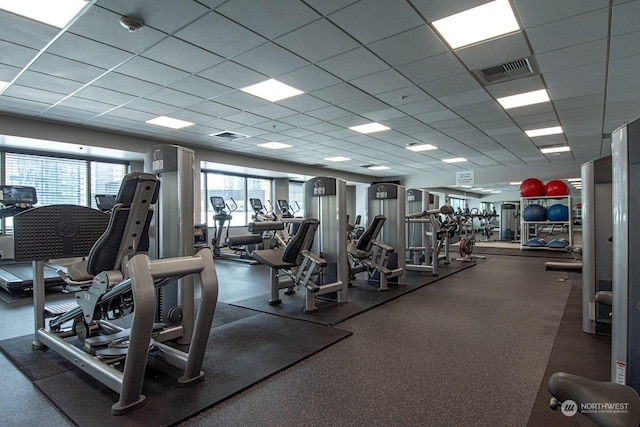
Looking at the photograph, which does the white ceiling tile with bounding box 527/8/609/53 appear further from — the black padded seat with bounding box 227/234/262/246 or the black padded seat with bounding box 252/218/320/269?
the black padded seat with bounding box 227/234/262/246

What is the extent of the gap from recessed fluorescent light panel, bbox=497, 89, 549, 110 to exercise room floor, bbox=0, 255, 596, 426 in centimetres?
287

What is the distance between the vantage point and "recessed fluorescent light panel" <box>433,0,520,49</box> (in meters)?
2.91

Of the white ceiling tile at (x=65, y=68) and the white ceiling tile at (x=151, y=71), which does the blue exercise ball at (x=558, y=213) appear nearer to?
the white ceiling tile at (x=151, y=71)

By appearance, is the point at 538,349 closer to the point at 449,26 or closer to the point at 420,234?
the point at 449,26

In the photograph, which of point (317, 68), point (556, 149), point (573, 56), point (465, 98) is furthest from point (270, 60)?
point (556, 149)

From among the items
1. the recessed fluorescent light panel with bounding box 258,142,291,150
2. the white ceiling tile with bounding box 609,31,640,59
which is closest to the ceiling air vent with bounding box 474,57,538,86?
the white ceiling tile with bounding box 609,31,640,59

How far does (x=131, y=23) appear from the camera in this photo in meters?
2.99

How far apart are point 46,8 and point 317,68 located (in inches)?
99.0

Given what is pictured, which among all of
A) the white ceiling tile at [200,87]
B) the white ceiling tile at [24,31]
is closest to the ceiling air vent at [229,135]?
the white ceiling tile at [200,87]

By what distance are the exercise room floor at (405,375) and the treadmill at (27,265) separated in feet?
1.35

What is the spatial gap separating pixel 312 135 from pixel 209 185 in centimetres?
420

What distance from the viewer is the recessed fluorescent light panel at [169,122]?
6164 mm

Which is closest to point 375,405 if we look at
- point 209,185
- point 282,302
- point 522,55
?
point 282,302

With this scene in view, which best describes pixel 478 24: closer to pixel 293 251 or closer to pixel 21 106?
pixel 293 251
